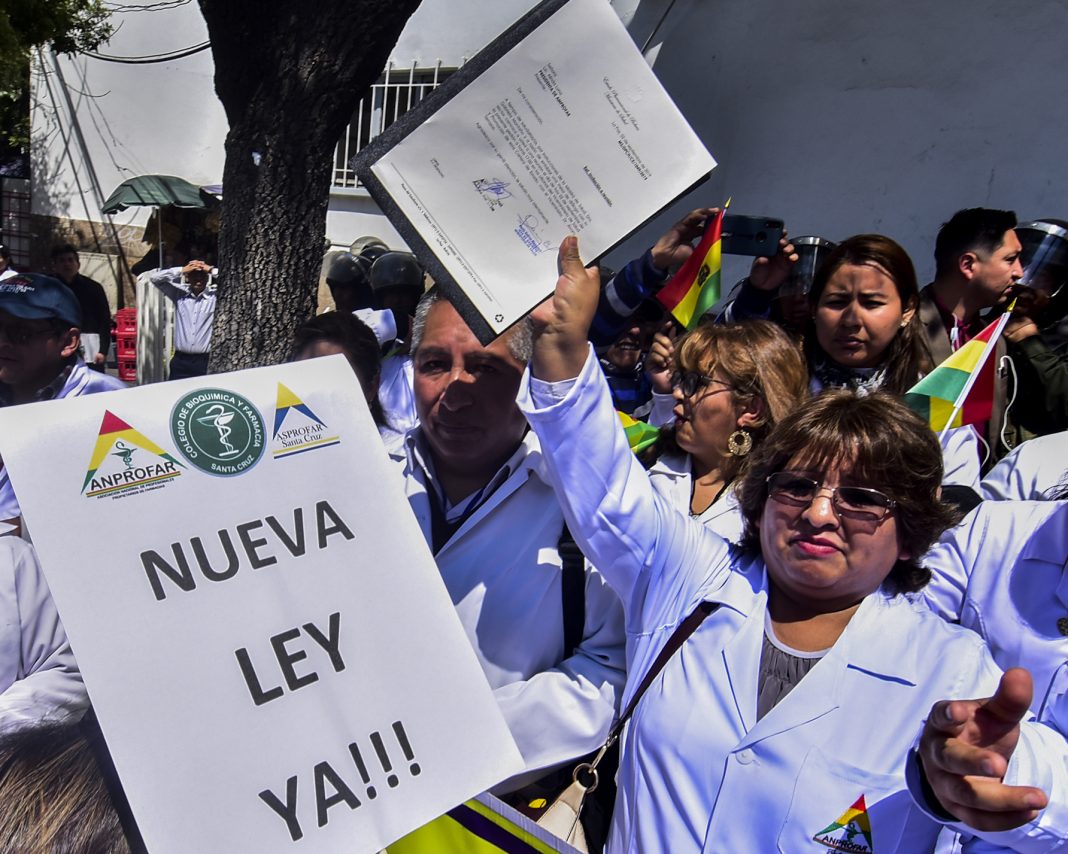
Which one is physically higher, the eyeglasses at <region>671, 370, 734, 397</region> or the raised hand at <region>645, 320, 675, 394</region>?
the raised hand at <region>645, 320, 675, 394</region>

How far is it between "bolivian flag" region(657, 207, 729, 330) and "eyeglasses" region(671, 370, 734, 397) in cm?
48

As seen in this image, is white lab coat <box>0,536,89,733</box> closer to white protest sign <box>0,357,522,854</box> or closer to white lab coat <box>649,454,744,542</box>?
white protest sign <box>0,357,522,854</box>

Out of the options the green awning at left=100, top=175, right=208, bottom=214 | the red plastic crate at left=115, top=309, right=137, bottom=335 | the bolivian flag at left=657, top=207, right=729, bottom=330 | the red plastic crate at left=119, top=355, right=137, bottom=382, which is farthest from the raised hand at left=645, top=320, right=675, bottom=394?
the green awning at left=100, top=175, right=208, bottom=214

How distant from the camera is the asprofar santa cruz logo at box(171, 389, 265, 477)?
4.29ft

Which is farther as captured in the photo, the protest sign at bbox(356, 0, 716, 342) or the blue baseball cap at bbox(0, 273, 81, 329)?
the blue baseball cap at bbox(0, 273, 81, 329)

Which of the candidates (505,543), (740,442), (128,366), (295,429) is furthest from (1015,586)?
(128,366)

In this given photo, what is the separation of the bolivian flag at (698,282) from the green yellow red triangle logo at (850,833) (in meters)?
1.82

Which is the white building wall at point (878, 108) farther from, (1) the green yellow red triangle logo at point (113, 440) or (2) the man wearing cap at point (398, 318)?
(1) the green yellow red triangle logo at point (113, 440)

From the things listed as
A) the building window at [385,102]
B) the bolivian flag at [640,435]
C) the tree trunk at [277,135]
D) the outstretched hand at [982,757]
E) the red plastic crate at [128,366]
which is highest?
the building window at [385,102]

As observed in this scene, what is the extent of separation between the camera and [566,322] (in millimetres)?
1664

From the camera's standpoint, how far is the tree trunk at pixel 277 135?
5.61 m

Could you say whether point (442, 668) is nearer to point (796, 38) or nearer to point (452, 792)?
point (452, 792)

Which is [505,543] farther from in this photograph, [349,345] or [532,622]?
[349,345]

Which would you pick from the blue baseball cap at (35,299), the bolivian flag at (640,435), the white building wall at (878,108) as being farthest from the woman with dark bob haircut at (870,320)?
the white building wall at (878,108)
